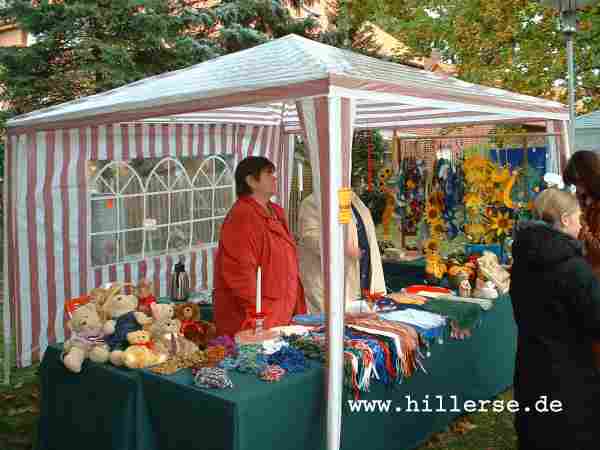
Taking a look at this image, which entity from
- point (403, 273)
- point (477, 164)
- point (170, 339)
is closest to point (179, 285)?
point (170, 339)

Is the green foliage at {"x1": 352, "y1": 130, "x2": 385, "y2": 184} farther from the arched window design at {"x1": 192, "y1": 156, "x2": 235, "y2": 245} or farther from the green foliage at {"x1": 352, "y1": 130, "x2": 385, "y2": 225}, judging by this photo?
the arched window design at {"x1": 192, "y1": 156, "x2": 235, "y2": 245}

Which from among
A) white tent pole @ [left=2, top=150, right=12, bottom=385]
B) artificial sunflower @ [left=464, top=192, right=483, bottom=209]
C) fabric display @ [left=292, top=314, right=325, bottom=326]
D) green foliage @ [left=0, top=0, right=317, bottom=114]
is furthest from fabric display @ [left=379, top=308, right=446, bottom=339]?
green foliage @ [left=0, top=0, right=317, bottom=114]

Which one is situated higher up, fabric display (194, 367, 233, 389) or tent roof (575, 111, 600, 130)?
tent roof (575, 111, 600, 130)

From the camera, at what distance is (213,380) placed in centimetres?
218

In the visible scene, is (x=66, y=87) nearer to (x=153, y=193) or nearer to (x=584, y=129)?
(x=153, y=193)

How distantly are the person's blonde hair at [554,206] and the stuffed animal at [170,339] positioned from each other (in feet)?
5.06

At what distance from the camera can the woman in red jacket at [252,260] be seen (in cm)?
298

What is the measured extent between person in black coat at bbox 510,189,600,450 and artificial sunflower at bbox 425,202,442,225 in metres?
2.61

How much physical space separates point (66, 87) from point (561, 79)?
28.1 feet

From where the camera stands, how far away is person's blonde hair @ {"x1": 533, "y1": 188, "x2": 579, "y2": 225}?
2.02 metres

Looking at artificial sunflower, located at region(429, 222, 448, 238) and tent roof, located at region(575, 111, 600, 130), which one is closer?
artificial sunflower, located at region(429, 222, 448, 238)

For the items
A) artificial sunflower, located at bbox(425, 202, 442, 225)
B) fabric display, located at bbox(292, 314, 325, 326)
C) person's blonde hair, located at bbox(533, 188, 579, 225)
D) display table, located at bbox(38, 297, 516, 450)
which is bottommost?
display table, located at bbox(38, 297, 516, 450)

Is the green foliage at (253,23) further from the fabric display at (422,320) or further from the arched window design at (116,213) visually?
the fabric display at (422,320)

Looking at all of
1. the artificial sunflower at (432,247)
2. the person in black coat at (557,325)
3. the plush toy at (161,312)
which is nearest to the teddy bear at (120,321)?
the plush toy at (161,312)
